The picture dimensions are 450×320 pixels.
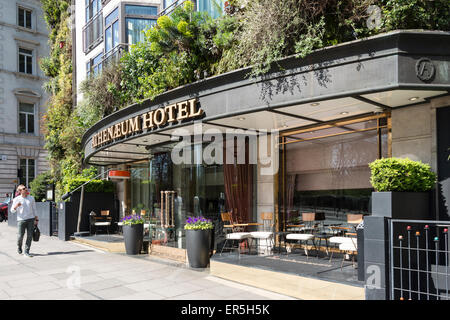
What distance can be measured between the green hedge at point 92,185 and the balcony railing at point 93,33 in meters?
8.61

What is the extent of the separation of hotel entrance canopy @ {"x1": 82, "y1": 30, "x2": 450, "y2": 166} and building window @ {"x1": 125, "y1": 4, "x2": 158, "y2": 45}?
7.37m

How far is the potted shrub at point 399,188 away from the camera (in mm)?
5855

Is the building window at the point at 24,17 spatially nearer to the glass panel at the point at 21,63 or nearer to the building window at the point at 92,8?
the glass panel at the point at 21,63

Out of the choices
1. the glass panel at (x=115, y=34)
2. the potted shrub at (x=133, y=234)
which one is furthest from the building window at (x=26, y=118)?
the potted shrub at (x=133, y=234)

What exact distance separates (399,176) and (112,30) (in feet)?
55.2

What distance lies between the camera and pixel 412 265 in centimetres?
589

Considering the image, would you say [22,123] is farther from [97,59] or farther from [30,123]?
[97,59]

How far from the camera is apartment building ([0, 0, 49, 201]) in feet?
126

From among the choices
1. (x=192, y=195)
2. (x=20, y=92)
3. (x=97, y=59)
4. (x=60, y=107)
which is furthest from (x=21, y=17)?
(x=192, y=195)

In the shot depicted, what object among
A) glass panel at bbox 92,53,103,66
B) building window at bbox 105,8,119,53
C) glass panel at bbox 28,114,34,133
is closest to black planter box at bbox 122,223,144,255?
building window at bbox 105,8,119,53

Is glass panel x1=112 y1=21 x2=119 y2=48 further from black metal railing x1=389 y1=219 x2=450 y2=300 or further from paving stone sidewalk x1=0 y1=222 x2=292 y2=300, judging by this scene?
black metal railing x1=389 y1=219 x2=450 y2=300

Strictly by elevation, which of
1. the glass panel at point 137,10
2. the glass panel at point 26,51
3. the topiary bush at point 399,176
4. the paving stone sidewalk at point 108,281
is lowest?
the paving stone sidewalk at point 108,281

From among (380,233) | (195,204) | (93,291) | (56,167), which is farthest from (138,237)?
(56,167)

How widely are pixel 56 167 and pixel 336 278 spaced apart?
2222 cm
